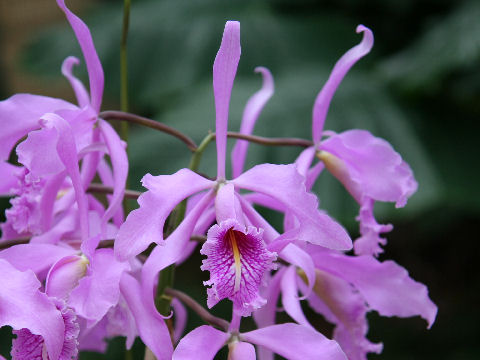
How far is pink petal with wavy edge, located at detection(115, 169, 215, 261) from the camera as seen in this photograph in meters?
0.43

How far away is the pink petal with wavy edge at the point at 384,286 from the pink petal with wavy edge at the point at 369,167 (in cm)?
6

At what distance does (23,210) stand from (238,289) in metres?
0.20

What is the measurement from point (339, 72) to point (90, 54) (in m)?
0.21

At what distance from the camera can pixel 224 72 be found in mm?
474

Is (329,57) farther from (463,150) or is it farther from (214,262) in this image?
(214,262)

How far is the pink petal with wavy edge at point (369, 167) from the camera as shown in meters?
0.55

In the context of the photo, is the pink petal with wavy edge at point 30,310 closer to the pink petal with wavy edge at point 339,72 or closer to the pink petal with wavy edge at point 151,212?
the pink petal with wavy edge at point 151,212

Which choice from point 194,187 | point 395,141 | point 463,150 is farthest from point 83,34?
point 463,150

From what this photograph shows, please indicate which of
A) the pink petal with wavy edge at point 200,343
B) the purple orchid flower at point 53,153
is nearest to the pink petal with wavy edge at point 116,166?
the purple orchid flower at point 53,153

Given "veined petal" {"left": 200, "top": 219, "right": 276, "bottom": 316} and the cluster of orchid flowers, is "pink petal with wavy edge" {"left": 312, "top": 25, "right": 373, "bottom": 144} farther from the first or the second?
"veined petal" {"left": 200, "top": 219, "right": 276, "bottom": 316}

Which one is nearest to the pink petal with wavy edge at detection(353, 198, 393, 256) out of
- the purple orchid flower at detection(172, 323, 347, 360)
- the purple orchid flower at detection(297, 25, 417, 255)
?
the purple orchid flower at detection(297, 25, 417, 255)

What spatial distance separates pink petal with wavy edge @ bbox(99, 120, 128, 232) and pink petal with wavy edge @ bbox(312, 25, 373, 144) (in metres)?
0.17

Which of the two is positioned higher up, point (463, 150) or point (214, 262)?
point (214, 262)

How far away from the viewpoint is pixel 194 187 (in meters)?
0.47
